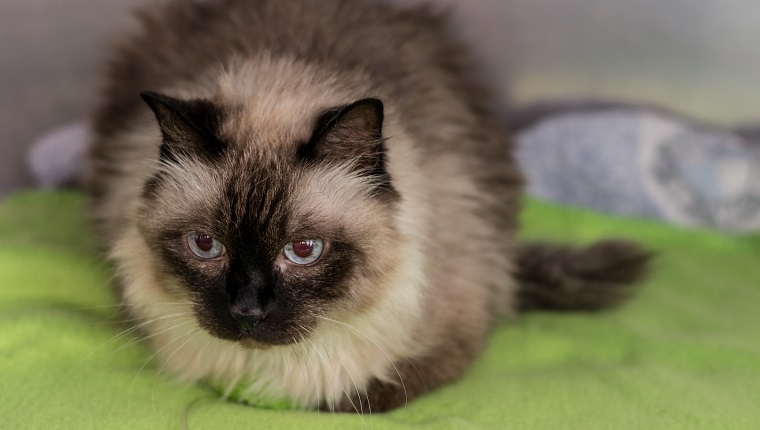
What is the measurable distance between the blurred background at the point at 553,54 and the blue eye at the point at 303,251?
138 cm

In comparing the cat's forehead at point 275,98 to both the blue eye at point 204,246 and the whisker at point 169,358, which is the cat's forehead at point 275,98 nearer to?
the blue eye at point 204,246

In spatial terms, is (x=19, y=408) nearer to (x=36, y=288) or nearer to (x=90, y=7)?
(x=36, y=288)

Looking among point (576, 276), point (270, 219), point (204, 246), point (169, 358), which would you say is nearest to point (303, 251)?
point (270, 219)

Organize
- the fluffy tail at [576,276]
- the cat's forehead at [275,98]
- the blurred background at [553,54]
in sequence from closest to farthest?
the cat's forehead at [275,98], the fluffy tail at [576,276], the blurred background at [553,54]

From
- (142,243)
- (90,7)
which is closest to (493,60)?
(90,7)

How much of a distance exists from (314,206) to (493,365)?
0.73 m

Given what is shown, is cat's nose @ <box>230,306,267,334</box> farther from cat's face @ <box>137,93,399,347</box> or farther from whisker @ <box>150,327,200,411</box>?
whisker @ <box>150,327,200,411</box>

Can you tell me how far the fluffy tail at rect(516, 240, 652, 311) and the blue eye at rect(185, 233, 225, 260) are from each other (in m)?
0.95

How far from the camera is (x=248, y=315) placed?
121cm

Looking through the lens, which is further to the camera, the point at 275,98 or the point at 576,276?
the point at 576,276

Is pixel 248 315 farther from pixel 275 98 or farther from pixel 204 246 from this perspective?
pixel 275 98

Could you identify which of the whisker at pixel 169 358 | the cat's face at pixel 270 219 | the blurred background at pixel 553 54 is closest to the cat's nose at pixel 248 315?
the cat's face at pixel 270 219

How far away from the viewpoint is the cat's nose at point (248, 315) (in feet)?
3.95

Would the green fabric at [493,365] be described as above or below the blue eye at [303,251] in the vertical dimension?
below
